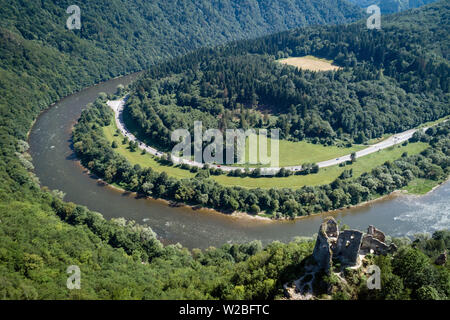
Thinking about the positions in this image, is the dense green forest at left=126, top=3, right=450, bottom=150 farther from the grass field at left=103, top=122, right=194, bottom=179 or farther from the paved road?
the grass field at left=103, top=122, right=194, bottom=179

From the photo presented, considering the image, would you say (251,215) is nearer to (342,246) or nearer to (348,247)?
(342,246)

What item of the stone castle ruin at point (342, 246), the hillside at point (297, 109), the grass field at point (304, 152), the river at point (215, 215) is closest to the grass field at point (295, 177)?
the hillside at point (297, 109)

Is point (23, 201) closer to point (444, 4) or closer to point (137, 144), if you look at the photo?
point (137, 144)

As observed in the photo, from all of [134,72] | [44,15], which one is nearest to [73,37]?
[44,15]

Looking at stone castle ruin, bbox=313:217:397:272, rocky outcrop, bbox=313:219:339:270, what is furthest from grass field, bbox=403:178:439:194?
rocky outcrop, bbox=313:219:339:270

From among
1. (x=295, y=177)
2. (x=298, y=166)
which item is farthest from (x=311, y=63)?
(x=295, y=177)
